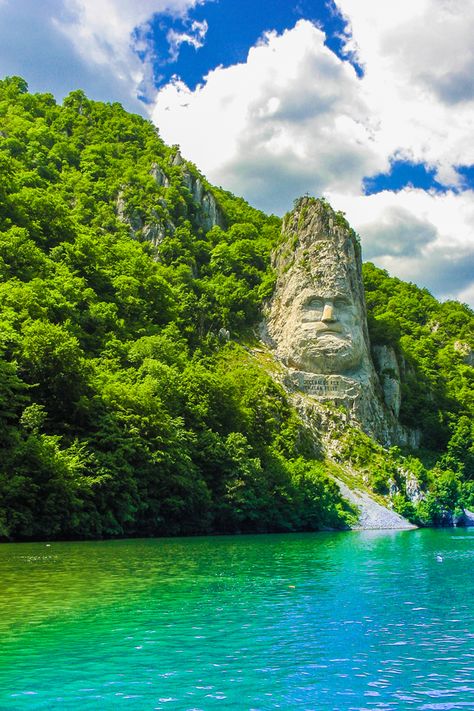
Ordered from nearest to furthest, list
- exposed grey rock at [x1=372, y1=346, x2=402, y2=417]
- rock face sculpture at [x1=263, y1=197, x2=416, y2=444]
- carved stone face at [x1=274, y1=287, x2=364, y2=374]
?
rock face sculpture at [x1=263, y1=197, x2=416, y2=444] → carved stone face at [x1=274, y1=287, x2=364, y2=374] → exposed grey rock at [x1=372, y1=346, x2=402, y2=417]

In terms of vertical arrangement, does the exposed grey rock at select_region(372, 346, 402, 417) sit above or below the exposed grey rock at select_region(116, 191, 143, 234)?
below

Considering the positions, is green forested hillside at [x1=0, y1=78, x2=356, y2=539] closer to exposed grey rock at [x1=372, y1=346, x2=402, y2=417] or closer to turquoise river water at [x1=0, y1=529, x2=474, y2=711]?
turquoise river water at [x1=0, y1=529, x2=474, y2=711]

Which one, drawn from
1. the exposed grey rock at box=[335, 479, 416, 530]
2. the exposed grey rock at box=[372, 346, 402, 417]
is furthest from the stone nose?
the exposed grey rock at box=[335, 479, 416, 530]

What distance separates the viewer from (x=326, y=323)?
10481cm

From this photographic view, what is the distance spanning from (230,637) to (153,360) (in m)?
51.8

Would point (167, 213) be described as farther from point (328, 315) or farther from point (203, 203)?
point (328, 315)

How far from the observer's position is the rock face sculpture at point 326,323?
10175cm

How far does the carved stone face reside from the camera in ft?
338

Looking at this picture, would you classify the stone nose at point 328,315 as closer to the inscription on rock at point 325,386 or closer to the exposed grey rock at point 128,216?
the inscription on rock at point 325,386

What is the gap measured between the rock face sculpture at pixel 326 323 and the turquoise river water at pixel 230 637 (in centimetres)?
7309

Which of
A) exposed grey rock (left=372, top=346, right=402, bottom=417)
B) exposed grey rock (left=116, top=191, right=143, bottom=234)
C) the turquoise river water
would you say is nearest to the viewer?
the turquoise river water

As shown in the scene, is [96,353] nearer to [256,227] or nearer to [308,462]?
[308,462]

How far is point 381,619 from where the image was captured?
1773 centimetres

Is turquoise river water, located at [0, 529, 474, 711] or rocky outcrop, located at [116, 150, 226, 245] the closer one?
turquoise river water, located at [0, 529, 474, 711]
